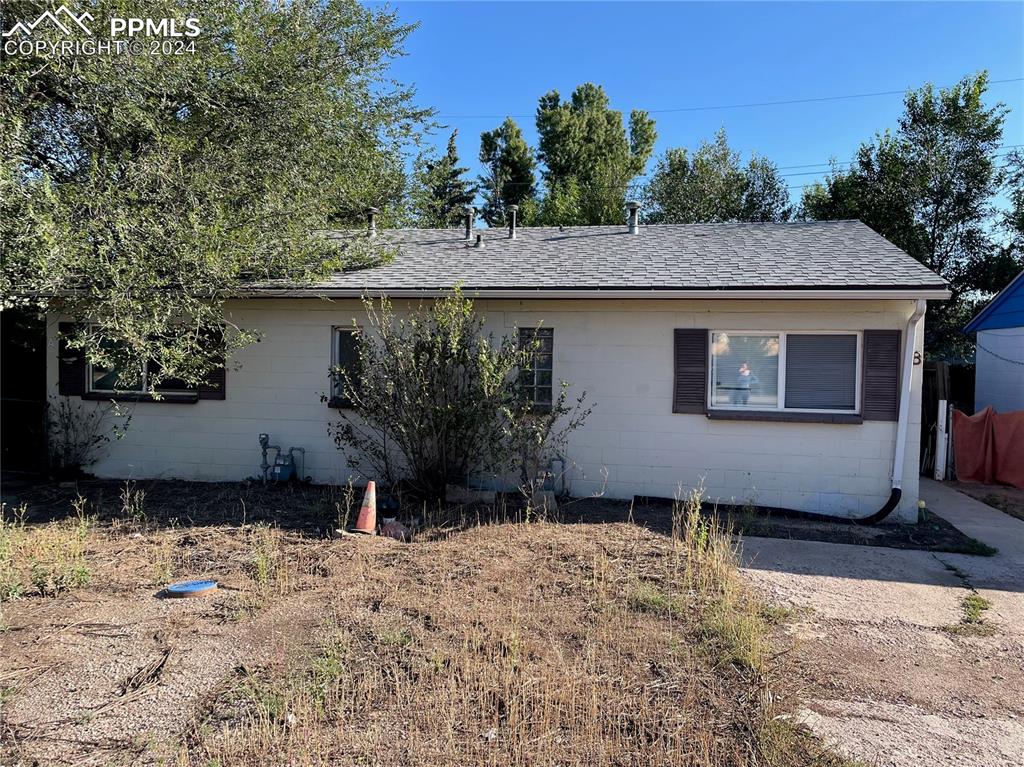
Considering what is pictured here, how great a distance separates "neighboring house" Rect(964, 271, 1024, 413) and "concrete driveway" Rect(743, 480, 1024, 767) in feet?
23.7

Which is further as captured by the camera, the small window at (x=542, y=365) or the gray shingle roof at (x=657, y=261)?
the small window at (x=542, y=365)

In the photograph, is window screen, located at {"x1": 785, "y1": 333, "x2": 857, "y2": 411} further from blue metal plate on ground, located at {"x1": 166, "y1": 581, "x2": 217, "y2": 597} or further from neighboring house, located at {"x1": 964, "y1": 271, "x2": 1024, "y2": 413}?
neighboring house, located at {"x1": 964, "y1": 271, "x2": 1024, "y2": 413}

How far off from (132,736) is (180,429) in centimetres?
674

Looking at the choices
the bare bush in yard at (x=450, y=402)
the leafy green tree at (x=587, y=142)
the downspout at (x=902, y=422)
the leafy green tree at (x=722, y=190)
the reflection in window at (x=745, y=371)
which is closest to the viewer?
the bare bush in yard at (x=450, y=402)

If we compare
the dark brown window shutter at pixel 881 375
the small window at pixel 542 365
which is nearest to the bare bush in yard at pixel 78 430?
the small window at pixel 542 365

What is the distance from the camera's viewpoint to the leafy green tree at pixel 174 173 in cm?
589

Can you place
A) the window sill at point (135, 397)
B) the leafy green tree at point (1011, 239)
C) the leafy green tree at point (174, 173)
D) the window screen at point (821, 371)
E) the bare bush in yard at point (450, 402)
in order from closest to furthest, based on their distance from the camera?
the leafy green tree at point (174, 173) < the bare bush in yard at point (450, 402) < the window screen at point (821, 371) < the window sill at point (135, 397) < the leafy green tree at point (1011, 239)

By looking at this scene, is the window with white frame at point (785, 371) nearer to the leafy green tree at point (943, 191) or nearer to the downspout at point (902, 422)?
the downspout at point (902, 422)

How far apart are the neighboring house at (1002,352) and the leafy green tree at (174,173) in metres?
12.4

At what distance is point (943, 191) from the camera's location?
1705cm

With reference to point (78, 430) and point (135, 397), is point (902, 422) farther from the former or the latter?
point (78, 430)

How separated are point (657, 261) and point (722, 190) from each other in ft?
51.7

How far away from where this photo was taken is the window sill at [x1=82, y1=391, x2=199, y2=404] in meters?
8.82

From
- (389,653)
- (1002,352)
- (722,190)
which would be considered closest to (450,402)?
(389,653)
